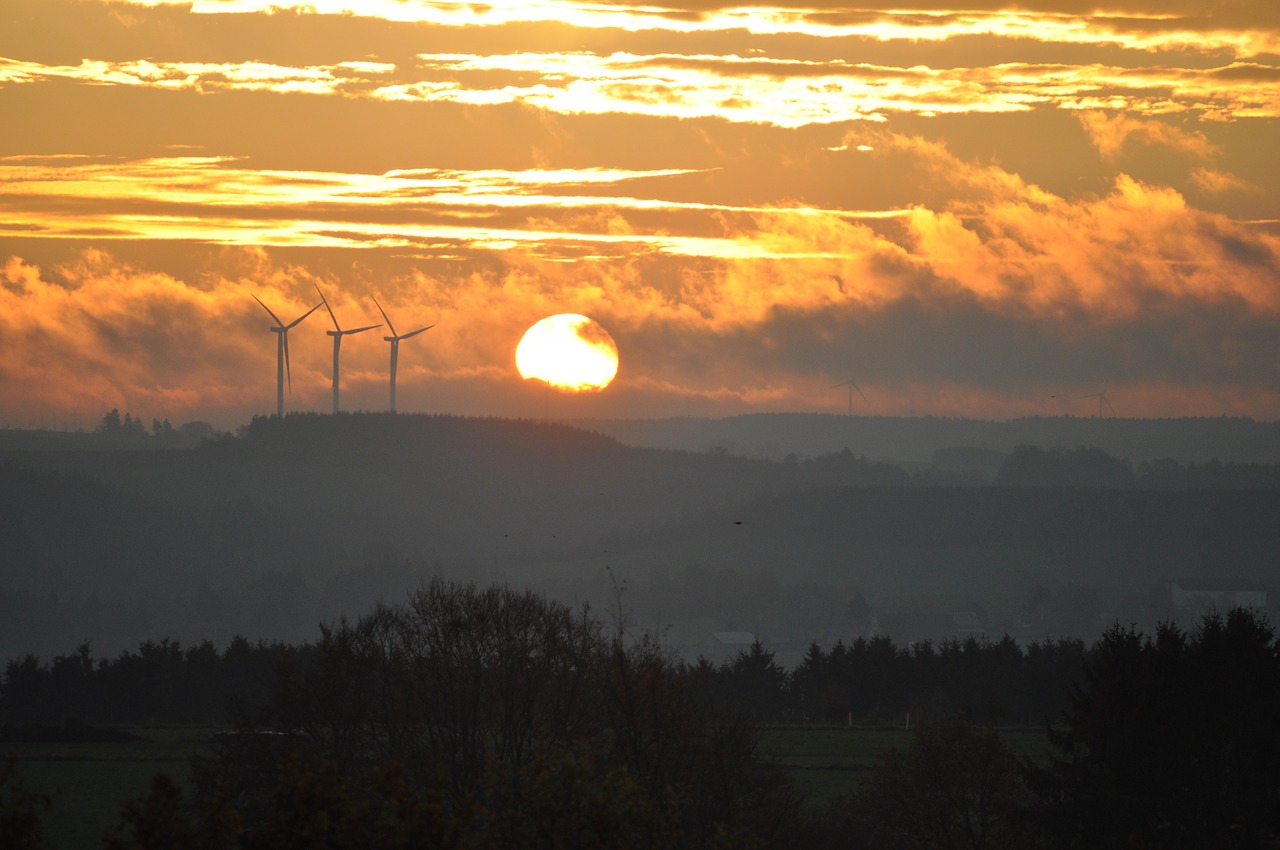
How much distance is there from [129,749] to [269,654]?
28.1 metres

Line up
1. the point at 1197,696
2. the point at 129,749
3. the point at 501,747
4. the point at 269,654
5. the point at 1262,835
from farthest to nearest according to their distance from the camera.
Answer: the point at 269,654, the point at 129,749, the point at 501,747, the point at 1197,696, the point at 1262,835

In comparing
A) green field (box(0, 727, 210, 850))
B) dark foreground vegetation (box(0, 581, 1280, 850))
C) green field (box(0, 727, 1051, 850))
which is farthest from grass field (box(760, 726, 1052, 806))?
green field (box(0, 727, 210, 850))

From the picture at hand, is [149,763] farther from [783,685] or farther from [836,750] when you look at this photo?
[783,685]

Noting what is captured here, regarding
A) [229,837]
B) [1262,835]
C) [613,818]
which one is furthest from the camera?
[1262,835]

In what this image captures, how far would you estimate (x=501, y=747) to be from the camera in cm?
4938

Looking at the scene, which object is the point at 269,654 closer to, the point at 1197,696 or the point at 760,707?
the point at 760,707

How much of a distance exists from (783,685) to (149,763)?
46.8 m

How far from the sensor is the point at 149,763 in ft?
231

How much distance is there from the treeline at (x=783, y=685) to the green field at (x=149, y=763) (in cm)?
1014

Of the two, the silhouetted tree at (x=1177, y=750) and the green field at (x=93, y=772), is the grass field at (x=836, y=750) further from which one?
A: the green field at (x=93, y=772)

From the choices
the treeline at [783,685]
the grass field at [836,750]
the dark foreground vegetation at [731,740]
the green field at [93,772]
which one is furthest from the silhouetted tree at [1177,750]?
the treeline at [783,685]

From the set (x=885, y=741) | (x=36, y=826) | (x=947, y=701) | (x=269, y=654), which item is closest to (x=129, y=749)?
(x=269, y=654)

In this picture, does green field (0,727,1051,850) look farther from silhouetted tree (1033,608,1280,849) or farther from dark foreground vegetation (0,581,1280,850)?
silhouetted tree (1033,608,1280,849)

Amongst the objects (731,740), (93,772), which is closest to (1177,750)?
(731,740)
